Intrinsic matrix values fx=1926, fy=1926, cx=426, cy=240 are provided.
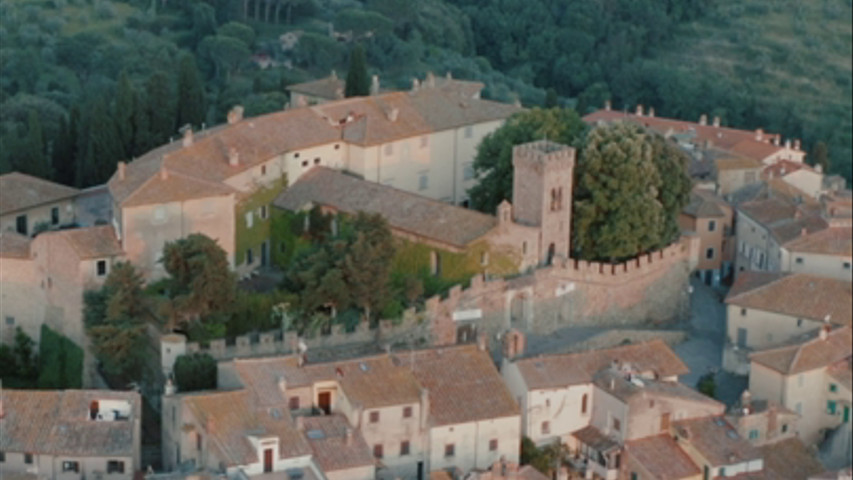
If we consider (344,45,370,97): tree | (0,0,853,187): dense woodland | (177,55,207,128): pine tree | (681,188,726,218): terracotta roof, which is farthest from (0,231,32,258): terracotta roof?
(681,188,726,218): terracotta roof

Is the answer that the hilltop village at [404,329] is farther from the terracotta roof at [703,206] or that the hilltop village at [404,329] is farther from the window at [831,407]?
the terracotta roof at [703,206]

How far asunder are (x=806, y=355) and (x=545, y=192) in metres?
5.65

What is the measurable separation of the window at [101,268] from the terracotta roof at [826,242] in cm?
1400

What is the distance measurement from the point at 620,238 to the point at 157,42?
22.2 m

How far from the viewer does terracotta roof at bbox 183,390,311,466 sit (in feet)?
95.6

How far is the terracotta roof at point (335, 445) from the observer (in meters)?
29.4

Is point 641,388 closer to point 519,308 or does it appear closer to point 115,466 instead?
point 519,308

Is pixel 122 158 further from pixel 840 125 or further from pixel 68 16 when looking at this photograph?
pixel 840 125

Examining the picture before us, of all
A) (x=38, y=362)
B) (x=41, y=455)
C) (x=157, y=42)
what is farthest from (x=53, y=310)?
(x=157, y=42)

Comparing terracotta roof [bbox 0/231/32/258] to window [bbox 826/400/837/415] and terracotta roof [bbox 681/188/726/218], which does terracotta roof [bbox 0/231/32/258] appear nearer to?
terracotta roof [bbox 681/188/726/218]

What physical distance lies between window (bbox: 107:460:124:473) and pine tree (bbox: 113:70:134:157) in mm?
12461

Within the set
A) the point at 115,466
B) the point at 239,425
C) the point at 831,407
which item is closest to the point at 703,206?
the point at 831,407

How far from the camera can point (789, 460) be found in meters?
34.0

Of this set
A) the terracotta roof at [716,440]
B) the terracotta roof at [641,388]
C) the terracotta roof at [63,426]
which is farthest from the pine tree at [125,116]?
the terracotta roof at [716,440]
